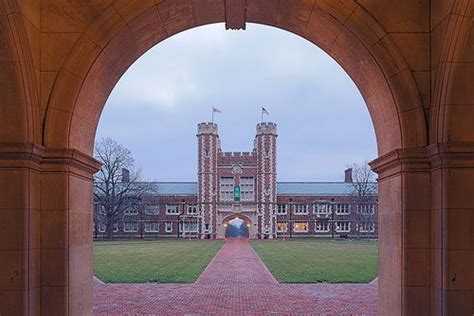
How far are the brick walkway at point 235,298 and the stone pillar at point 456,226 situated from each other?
260 inches

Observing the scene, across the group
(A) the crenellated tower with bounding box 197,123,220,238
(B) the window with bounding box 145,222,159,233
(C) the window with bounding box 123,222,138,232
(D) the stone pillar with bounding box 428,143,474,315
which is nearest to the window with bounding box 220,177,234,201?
(A) the crenellated tower with bounding box 197,123,220,238

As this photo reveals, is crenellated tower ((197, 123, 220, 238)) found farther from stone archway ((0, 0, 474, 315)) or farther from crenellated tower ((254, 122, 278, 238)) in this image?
stone archway ((0, 0, 474, 315))

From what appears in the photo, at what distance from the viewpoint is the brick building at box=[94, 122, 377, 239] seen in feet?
238

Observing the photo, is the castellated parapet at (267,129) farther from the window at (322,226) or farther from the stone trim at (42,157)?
the stone trim at (42,157)

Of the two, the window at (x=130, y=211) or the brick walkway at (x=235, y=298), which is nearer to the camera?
the brick walkway at (x=235, y=298)

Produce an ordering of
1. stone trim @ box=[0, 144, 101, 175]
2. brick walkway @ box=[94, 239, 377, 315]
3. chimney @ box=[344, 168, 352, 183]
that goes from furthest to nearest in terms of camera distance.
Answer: chimney @ box=[344, 168, 352, 183] → brick walkway @ box=[94, 239, 377, 315] → stone trim @ box=[0, 144, 101, 175]

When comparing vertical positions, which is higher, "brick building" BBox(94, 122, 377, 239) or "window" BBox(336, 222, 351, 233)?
"brick building" BBox(94, 122, 377, 239)

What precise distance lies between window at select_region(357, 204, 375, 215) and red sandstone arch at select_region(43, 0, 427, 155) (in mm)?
65374

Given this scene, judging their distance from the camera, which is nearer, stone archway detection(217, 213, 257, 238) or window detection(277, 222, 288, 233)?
stone archway detection(217, 213, 257, 238)

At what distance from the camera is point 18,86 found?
664 cm

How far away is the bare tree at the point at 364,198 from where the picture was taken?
70312mm

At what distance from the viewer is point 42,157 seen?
270 inches

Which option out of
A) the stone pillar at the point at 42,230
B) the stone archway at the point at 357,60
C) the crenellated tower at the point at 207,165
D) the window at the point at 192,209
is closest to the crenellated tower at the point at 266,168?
the crenellated tower at the point at 207,165

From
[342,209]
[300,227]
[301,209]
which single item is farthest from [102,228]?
[342,209]
